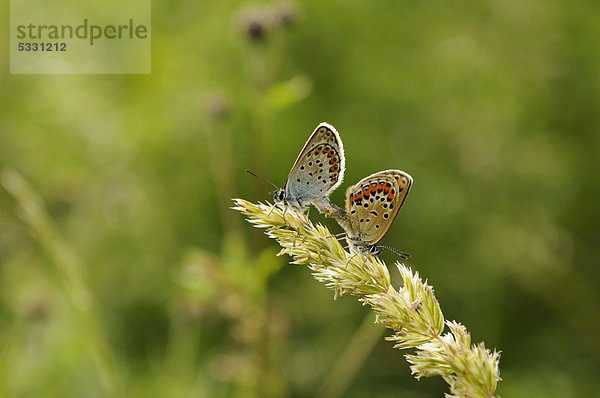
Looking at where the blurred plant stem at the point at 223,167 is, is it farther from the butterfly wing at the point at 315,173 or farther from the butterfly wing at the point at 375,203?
the butterfly wing at the point at 375,203

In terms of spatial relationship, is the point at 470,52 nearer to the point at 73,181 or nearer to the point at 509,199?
the point at 509,199

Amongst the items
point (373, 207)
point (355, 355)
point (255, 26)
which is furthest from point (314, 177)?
point (355, 355)

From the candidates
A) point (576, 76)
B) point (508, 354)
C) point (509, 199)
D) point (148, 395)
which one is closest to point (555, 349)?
point (508, 354)

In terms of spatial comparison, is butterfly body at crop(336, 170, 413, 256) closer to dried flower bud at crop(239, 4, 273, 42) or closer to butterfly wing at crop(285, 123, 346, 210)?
butterfly wing at crop(285, 123, 346, 210)

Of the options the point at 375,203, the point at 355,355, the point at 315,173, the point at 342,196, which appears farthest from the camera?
the point at 342,196

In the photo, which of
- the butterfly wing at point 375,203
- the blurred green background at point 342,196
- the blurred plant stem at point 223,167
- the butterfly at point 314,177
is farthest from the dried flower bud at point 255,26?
the butterfly wing at point 375,203

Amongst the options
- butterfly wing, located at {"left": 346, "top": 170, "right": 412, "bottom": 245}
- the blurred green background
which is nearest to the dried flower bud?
the blurred green background

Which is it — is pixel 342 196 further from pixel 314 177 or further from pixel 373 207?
pixel 373 207
